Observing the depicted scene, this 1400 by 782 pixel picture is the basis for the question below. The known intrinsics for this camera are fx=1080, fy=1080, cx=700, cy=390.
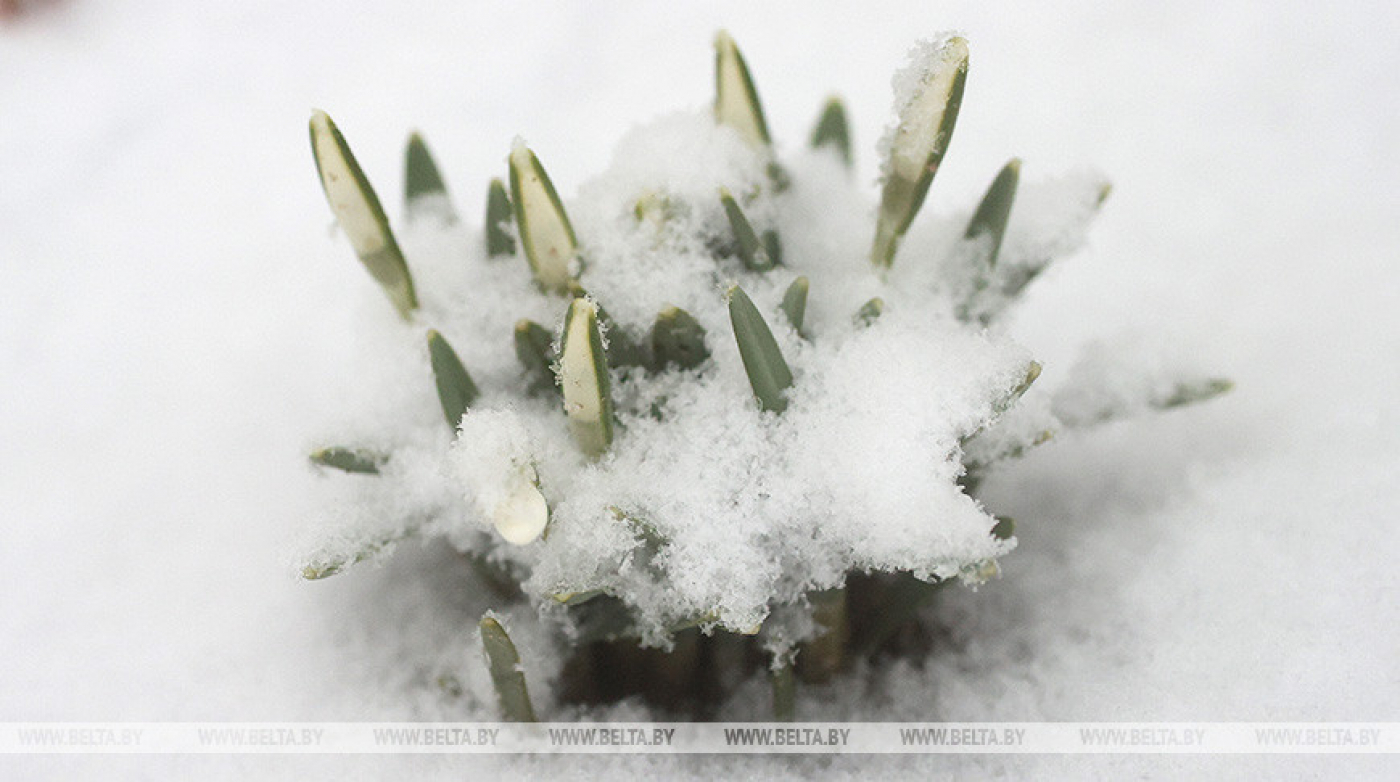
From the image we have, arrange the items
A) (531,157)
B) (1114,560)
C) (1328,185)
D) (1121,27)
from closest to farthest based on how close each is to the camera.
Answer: (531,157), (1114,560), (1328,185), (1121,27)

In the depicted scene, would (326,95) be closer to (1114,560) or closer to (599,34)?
(599,34)

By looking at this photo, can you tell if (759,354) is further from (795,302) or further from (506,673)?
(506,673)

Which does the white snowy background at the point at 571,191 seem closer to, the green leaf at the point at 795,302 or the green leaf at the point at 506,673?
the green leaf at the point at 506,673

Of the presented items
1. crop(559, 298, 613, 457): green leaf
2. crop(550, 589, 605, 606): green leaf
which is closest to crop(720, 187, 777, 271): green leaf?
crop(559, 298, 613, 457): green leaf

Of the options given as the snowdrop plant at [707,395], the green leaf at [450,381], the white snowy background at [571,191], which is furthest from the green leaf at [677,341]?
the white snowy background at [571,191]

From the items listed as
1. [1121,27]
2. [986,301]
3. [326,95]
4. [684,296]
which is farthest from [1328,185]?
[326,95]

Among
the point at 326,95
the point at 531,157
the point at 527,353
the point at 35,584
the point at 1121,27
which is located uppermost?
the point at 1121,27

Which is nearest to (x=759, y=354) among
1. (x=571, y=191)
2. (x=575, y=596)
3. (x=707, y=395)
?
(x=707, y=395)
